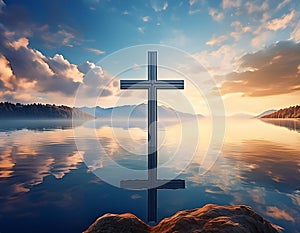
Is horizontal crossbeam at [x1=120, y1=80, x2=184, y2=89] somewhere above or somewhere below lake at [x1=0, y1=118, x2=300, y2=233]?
above

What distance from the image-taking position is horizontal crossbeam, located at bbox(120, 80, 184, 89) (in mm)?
6215

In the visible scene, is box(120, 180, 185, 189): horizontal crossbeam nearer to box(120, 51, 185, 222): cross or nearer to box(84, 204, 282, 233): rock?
box(120, 51, 185, 222): cross

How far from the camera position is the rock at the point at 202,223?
339 cm

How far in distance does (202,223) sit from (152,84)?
4.06m

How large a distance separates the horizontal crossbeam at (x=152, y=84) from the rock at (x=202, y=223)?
359 centimetres

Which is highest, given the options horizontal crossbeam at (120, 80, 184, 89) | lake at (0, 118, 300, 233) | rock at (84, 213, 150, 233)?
horizontal crossbeam at (120, 80, 184, 89)

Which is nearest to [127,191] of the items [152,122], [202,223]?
[152,122]

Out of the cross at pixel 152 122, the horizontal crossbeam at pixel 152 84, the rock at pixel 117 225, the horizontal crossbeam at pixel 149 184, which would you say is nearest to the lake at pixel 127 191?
the cross at pixel 152 122

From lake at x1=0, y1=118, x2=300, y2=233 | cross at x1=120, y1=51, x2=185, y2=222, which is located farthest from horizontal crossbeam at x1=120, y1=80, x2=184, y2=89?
lake at x1=0, y1=118, x2=300, y2=233

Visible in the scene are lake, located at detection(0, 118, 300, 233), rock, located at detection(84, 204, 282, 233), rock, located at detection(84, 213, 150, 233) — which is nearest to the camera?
rock, located at detection(84, 204, 282, 233)

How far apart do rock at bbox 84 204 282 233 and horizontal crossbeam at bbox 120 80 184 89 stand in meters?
3.59

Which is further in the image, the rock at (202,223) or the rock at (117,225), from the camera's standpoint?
the rock at (117,225)

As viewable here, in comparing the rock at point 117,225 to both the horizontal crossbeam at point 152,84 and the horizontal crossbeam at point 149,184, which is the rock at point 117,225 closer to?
the horizontal crossbeam at point 149,184

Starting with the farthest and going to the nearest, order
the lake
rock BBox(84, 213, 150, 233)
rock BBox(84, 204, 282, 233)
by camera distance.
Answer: the lake, rock BBox(84, 213, 150, 233), rock BBox(84, 204, 282, 233)
